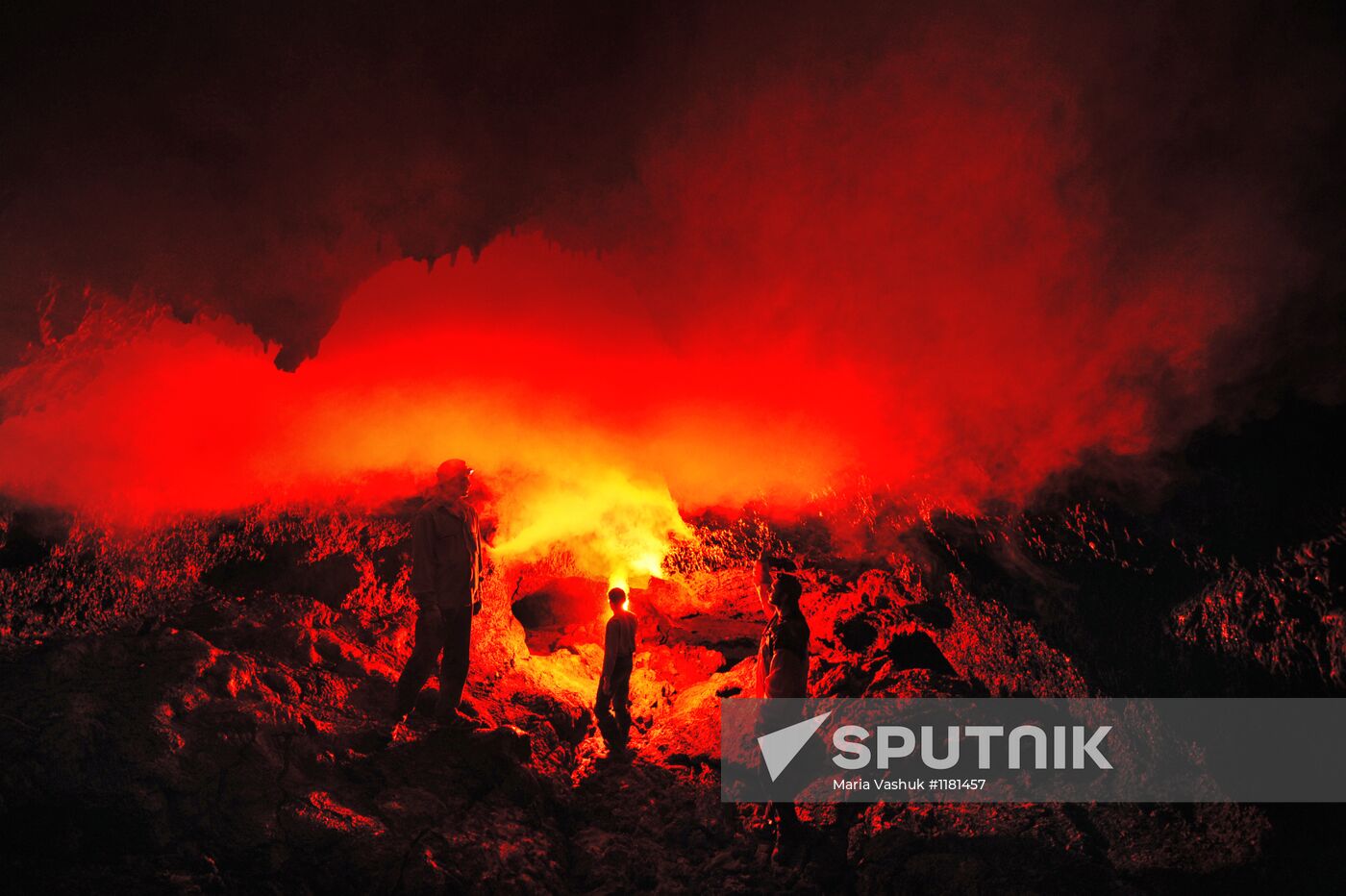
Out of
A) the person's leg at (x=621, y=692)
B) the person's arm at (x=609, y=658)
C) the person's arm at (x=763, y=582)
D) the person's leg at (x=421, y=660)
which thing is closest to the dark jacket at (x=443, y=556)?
the person's leg at (x=421, y=660)

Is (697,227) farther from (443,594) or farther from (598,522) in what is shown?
(598,522)

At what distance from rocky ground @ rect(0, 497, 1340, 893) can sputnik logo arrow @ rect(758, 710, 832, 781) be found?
14.2 inches

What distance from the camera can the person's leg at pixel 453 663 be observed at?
407cm

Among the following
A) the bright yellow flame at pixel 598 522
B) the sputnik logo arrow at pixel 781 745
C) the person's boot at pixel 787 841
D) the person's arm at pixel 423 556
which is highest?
the bright yellow flame at pixel 598 522

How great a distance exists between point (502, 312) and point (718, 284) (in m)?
1.62

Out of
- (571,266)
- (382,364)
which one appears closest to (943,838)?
(571,266)

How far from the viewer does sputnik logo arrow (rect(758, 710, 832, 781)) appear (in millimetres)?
4199

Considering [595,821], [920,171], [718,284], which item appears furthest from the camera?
[718,284]

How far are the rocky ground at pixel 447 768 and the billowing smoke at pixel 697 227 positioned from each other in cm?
81

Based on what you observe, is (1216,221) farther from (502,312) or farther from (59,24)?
(59,24)

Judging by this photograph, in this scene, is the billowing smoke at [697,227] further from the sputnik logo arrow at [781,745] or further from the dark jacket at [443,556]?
the sputnik logo arrow at [781,745]

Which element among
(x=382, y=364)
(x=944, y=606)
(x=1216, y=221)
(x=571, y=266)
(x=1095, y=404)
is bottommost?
(x=944, y=606)

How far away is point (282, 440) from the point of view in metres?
4.89

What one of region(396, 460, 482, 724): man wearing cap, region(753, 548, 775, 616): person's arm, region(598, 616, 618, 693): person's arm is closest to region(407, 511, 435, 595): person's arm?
region(396, 460, 482, 724): man wearing cap
